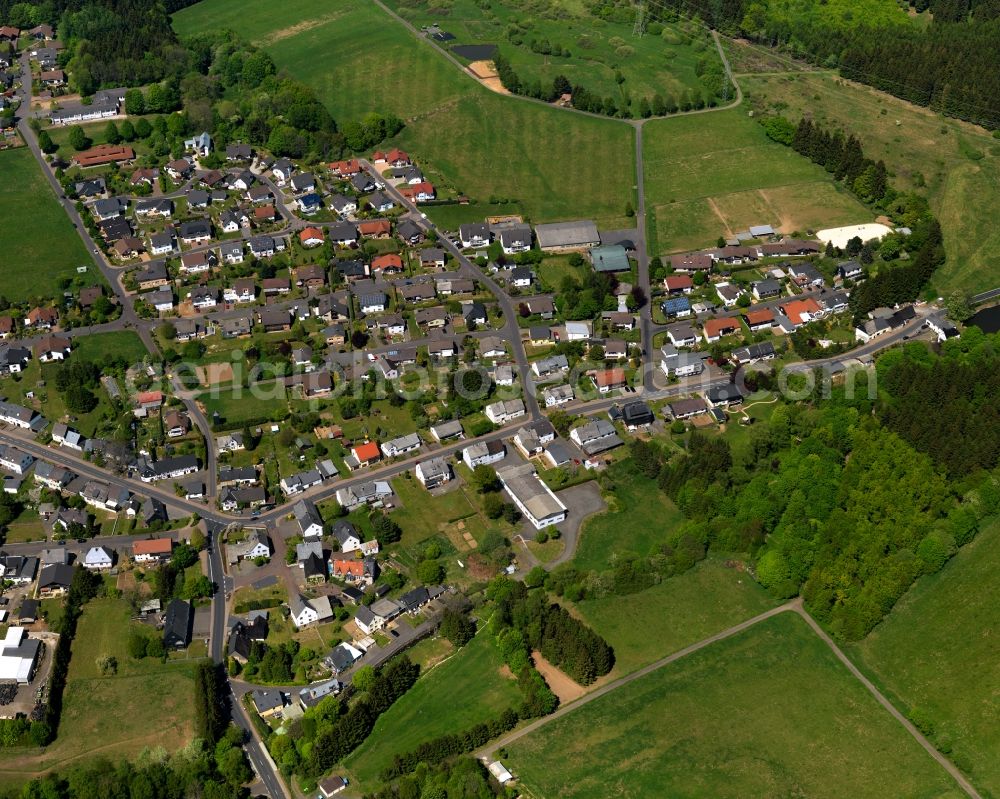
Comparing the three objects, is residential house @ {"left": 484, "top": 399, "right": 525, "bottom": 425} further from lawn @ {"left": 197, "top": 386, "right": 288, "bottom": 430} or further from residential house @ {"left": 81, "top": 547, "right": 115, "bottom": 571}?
residential house @ {"left": 81, "top": 547, "right": 115, "bottom": 571}

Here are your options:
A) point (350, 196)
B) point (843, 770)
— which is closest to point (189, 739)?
point (843, 770)

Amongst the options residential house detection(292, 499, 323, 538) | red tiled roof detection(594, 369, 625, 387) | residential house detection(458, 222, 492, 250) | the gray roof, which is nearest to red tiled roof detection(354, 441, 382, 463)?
residential house detection(292, 499, 323, 538)

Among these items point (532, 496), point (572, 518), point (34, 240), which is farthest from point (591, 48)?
point (572, 518)

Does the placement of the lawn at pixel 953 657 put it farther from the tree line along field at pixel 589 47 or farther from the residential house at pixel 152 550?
the tree line along field at pixel 589 47

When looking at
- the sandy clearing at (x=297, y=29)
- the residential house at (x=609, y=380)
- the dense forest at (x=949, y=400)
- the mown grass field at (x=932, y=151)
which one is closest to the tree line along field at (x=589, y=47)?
the sandy clearing at (x=297, y=29)

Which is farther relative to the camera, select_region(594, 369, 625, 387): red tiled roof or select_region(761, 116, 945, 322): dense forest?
select_region(761, 116, 945, 322): dense forest

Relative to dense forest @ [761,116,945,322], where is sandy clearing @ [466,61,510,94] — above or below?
above
